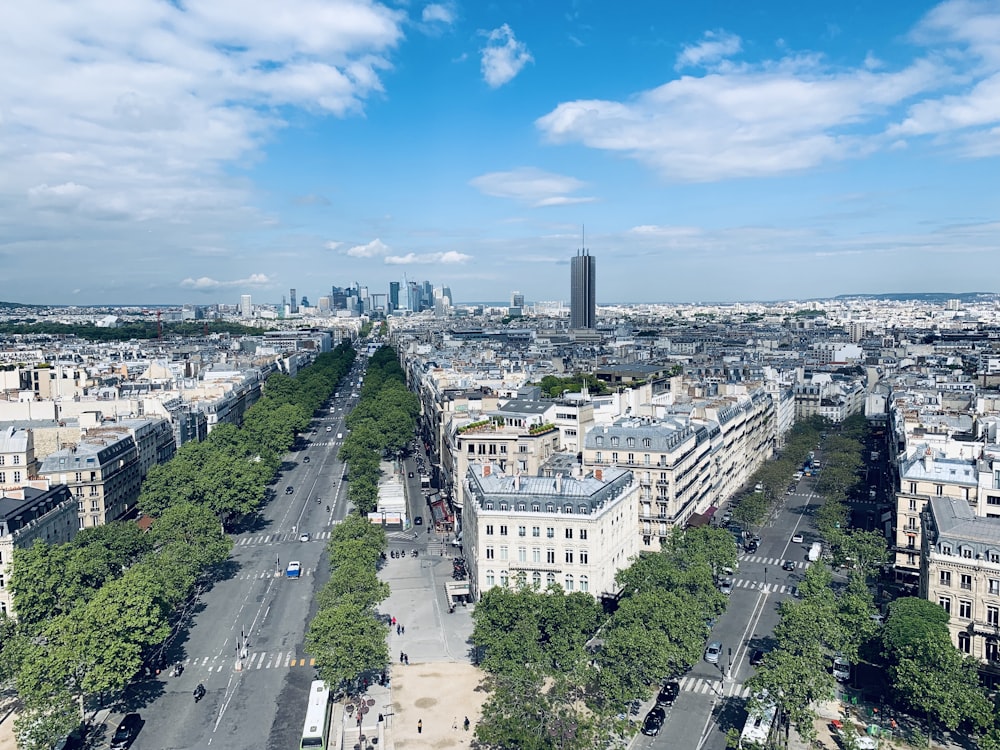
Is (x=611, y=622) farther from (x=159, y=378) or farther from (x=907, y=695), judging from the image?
(x=159, y=378)

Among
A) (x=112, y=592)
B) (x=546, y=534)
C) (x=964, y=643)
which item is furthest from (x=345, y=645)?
(x=964, y=643)

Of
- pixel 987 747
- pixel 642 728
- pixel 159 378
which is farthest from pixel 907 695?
pixel 159 378

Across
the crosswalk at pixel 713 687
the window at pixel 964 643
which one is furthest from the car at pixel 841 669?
the window at pixel 964 643

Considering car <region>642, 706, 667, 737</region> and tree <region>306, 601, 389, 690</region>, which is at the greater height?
tree <region>306, 601, 389, 690</region>

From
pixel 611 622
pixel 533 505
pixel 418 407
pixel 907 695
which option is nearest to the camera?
pixel 907 695

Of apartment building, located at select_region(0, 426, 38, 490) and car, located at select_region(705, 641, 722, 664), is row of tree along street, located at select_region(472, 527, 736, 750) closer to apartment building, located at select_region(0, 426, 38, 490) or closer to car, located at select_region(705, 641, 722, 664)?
car, located at select_region(705, 641, 722, 664)

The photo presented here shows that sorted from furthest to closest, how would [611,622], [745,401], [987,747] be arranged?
[745,401], [611,622], [987,747]

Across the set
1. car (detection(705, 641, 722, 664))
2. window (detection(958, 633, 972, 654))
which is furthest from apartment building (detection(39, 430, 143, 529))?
window (detection(958, 633, 972, 654))
